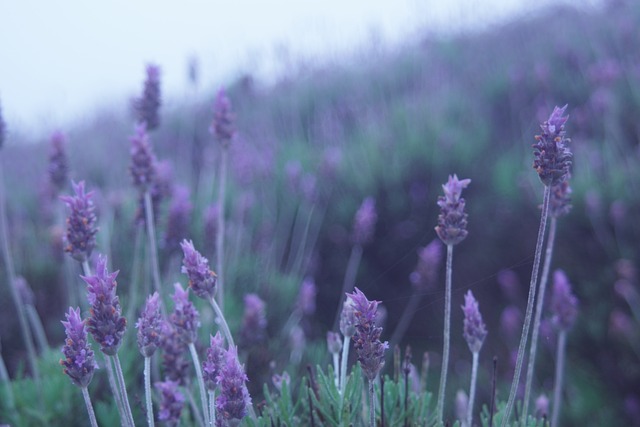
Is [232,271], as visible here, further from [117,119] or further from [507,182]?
[117,119]

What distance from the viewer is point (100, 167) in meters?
6.45

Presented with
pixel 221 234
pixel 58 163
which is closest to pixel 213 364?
pixel 221 234

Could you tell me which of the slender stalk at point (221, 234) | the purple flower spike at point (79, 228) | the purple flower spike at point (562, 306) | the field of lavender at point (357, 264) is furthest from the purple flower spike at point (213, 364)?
the purple flower spike at point (562, 306)

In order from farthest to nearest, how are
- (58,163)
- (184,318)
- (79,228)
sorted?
(58,163) < (79,228) < (184,318)

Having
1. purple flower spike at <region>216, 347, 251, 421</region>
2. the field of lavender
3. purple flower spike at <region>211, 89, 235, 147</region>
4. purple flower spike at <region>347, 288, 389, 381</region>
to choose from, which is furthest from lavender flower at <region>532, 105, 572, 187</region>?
purple flower spike at <region>211, 89, 235, 147</region>

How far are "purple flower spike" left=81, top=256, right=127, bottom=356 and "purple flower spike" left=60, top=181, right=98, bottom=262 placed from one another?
1.08ft

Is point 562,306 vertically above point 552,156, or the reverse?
point 552,156

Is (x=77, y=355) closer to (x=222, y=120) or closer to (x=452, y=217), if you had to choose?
(x=452, y=217)

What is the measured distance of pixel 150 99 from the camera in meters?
2.47

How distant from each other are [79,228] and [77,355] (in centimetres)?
43

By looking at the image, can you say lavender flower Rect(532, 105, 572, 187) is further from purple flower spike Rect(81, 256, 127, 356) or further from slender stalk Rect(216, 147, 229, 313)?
slender stalk Rect(216, 147, 229, 313)

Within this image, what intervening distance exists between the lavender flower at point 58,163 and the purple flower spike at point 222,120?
0.62 metres

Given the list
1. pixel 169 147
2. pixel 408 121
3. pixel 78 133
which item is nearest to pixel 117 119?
pixel 78 133

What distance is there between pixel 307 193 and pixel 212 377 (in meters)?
2.31
